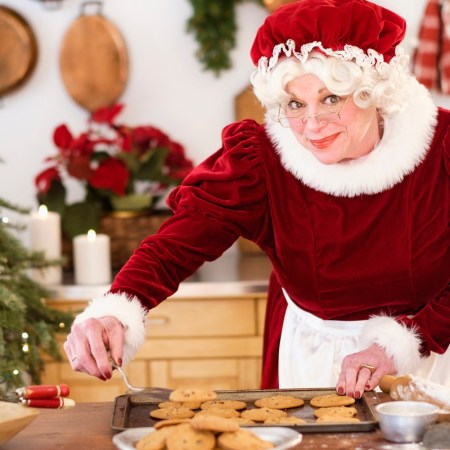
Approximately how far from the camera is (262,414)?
1.57m

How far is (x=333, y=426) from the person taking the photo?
149 centimetres

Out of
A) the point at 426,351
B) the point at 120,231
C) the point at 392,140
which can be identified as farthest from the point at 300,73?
the point at 120,231

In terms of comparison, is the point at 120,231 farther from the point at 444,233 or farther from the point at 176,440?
the point at 176,440

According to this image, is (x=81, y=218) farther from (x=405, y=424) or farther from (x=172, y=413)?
(x=405, y=424)

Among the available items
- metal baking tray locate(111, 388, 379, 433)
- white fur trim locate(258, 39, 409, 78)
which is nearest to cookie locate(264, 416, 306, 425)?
metal baking tray locate(111, 388, 379, 433)

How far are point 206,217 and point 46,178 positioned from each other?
Answer: 1.44 metres

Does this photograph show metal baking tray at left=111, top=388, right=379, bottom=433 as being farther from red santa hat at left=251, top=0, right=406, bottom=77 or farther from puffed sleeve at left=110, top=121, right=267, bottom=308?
red santa hat at left=251, top=0, right=406, bottom=77

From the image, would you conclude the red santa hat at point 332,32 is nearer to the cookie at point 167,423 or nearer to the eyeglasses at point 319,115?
the eyeglasses at point 319,115

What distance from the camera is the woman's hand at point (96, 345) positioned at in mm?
1674

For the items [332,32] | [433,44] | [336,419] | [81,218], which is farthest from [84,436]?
[433,44]

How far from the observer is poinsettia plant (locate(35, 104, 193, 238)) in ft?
11.0

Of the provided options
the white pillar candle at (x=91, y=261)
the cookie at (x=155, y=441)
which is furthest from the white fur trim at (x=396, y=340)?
the white pillar candle at (x=91, y=261)

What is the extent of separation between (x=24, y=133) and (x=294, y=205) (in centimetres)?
174

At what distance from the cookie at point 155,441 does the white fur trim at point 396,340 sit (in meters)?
0.58
